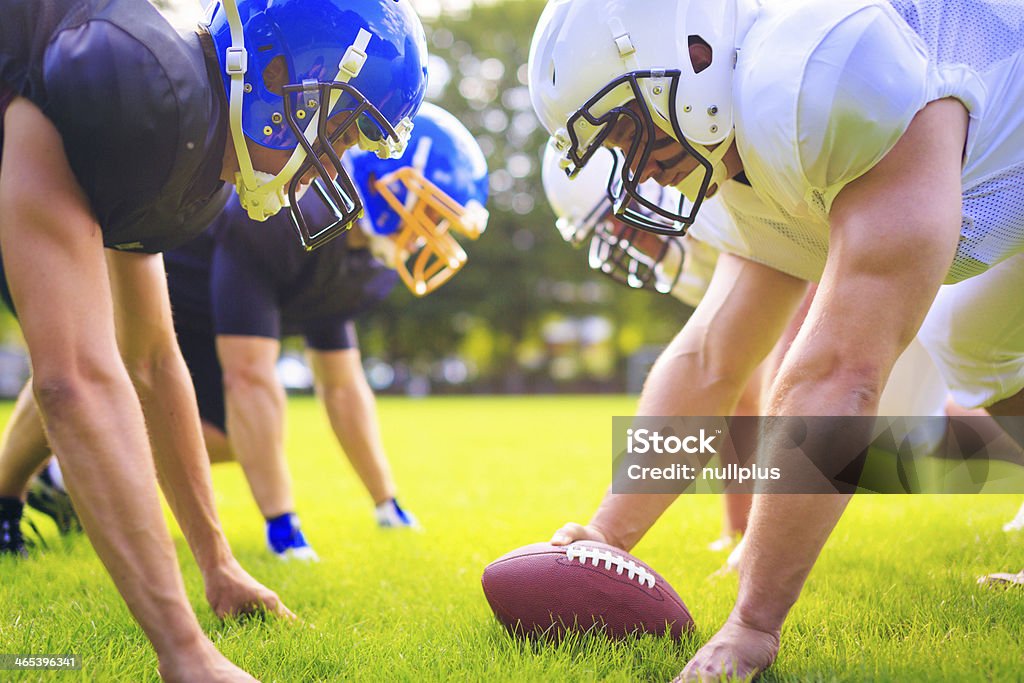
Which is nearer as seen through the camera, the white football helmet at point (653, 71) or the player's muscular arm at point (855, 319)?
the player's muscular arm at point (855, 319)

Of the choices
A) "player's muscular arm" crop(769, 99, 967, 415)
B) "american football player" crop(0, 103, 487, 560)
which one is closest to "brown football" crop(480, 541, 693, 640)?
"player's muscular arm" crop(769, 99, 967, 415)

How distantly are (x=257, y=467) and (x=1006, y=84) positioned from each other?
118 inches

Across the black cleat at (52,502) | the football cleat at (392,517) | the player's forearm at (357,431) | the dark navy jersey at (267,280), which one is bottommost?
the football cleat at (392,517)

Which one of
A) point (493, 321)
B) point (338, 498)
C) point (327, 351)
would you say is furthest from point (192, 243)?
point (493, 321)

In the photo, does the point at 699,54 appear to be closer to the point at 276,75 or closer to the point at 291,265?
the point at 276,75

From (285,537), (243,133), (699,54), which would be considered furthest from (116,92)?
(285,537)

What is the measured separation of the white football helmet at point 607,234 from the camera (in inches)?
142

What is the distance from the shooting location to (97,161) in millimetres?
1912

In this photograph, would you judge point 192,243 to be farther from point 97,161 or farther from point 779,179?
point 779,179

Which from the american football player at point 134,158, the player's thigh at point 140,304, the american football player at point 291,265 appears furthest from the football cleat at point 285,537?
the american football player at point 134,158

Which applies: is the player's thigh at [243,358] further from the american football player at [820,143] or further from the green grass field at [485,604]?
the american football player at [820,143]

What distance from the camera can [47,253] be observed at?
1865mm

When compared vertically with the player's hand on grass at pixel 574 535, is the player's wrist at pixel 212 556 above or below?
below

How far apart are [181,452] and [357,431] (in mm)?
1832
